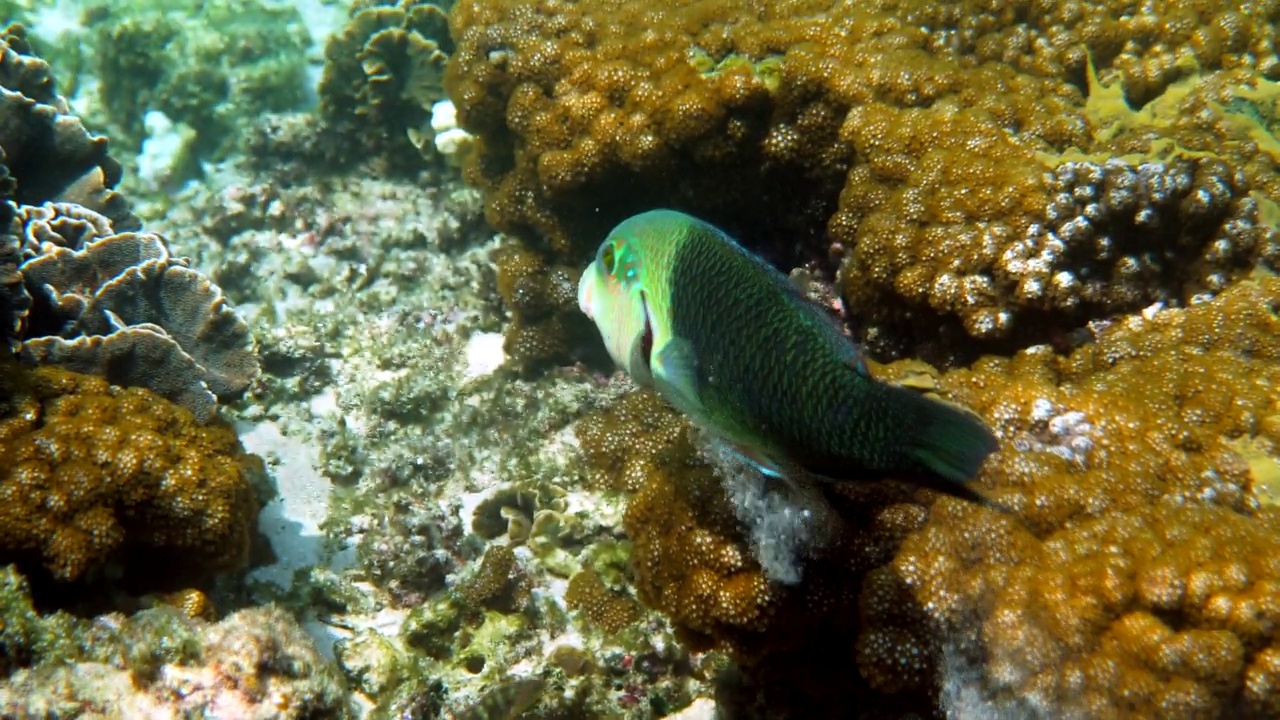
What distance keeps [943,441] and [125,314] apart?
5.84m

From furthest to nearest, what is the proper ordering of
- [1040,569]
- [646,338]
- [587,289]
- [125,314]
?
1. [125,314]
2. [1040,569]
3. [587,289]
4. [646,338]

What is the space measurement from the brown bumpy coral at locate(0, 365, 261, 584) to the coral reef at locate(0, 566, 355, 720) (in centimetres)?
31

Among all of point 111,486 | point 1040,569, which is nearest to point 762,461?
point 1040,569

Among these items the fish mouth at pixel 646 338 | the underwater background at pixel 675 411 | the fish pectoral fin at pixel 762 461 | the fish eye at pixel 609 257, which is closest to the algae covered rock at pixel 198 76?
the underwater background at pixel 675 411

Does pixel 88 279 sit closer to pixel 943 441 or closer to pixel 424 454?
pixel 424 454

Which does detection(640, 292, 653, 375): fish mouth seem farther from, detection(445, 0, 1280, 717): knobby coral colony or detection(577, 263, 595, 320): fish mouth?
detection(445, 0, 1280, 717): knobby coral colony

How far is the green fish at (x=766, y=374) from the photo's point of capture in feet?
6.16

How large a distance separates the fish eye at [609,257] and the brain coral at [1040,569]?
1321 millimetres

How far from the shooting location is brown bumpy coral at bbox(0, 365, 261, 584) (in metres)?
3.51

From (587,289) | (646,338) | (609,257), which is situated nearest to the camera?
(646,338)

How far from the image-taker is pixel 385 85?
29.2 feet

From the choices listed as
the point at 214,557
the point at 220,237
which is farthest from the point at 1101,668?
the point at 220,237

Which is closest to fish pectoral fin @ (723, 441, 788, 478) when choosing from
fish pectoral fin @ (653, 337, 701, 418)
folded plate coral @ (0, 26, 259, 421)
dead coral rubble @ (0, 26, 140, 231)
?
fish pectoral fin @ (653, 337, 701, 418)

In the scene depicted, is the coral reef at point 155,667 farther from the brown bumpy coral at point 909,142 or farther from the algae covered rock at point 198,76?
the algae covered rock at point 198,76
